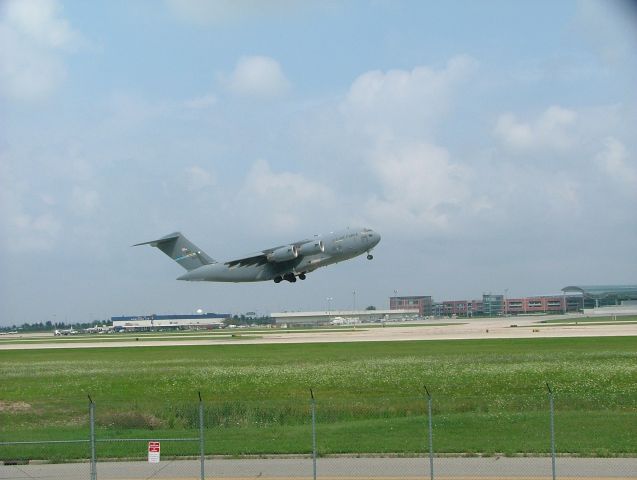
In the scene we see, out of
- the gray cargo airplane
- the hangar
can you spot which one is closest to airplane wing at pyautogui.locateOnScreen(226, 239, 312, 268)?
the gray cargo airplane

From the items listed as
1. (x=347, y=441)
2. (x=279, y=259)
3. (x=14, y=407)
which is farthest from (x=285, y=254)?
(x=347, y=441)

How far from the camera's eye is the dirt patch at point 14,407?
35.0 meters

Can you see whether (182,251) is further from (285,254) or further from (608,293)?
(608,293)

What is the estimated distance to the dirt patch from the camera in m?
35.0

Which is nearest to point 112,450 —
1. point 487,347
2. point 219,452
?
point 219,452

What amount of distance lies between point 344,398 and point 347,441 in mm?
11203

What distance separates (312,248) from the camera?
72.8 metres

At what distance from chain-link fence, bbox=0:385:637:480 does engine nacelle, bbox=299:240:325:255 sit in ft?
131

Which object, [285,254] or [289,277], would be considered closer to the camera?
[285,254]

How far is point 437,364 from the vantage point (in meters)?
47.2

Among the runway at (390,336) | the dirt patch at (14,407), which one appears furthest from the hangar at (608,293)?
the dirt patch at (14,407)

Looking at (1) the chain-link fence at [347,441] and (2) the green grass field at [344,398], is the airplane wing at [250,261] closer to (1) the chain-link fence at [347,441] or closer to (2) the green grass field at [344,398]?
(2) the green grass field at [344,398]

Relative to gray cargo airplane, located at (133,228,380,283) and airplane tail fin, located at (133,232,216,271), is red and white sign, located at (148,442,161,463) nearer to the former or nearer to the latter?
gray cargo airplane, located at (133,228,380,283)

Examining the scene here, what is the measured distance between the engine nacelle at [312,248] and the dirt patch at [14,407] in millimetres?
37656
